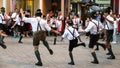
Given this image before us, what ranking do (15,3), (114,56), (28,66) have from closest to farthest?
1. (28,66)
2. (114,56)
3. (15,3)

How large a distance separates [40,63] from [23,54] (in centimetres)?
336

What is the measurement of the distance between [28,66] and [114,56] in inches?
172

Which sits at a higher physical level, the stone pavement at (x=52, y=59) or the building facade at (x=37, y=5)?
the building facade at (x=37, y=5)

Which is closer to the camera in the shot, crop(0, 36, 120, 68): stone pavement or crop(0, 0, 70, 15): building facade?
crop(0, 36, 120, 68): stone pavement

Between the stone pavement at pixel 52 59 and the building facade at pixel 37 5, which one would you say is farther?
the building facade at pixel 37 5

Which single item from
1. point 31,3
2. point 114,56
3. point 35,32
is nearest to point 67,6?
point 31,3

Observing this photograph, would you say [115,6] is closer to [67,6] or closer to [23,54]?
[67,6]

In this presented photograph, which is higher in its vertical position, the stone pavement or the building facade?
the building facade

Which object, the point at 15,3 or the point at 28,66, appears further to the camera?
the point at 15,3

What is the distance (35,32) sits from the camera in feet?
50.4

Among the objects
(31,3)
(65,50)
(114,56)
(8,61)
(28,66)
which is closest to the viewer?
(28,66)

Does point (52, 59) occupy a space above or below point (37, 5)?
below

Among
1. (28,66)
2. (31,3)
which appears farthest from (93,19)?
(31,3)

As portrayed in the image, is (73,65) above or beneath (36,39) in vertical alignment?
beneath
